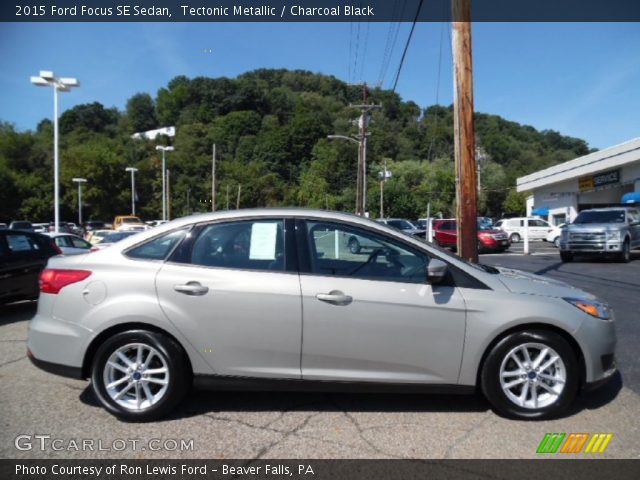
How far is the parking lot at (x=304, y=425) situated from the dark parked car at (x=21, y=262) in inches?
129

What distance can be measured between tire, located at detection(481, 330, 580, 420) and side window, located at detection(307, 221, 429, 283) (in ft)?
2.72

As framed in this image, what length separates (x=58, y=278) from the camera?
12.6 ft

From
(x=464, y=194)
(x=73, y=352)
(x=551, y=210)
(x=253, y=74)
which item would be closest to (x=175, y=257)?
(x=73, y=352)

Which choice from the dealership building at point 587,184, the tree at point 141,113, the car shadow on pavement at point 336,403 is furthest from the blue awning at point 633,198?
the tree at point 141,113

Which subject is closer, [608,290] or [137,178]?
[608,290]

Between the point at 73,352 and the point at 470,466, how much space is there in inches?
115

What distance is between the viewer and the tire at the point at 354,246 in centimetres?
393

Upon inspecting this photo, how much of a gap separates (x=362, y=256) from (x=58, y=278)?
2.40 meters

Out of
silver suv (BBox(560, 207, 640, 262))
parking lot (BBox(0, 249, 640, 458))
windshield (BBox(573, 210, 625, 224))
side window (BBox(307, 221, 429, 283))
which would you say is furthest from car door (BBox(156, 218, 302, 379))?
windshield (BBox(573, 210, 625, 224))

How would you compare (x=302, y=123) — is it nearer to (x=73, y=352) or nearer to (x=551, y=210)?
(x=551, y=210)

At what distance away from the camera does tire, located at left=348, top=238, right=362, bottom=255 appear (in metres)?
3.93

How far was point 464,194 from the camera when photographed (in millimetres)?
7766

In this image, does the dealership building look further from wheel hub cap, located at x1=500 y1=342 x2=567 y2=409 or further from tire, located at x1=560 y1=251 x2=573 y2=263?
wheel hub cap, located at x1=500 y1=342 x2=567 y2=409

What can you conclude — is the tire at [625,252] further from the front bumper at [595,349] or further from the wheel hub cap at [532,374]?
the wheel hub cap at [532,374]
